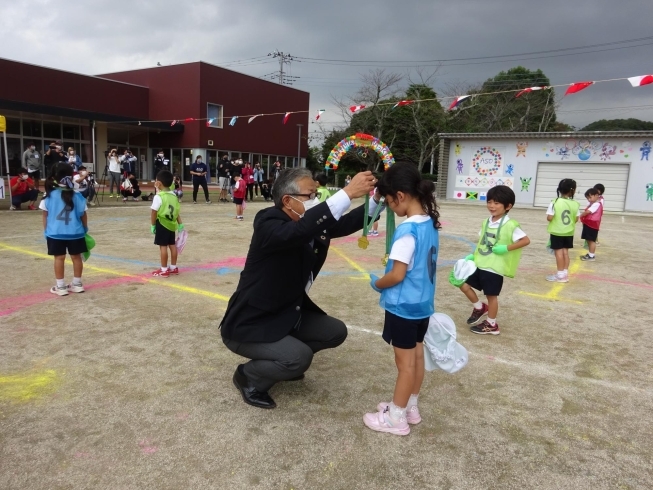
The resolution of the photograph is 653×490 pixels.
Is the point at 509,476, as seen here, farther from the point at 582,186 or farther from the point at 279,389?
the point at 582,186

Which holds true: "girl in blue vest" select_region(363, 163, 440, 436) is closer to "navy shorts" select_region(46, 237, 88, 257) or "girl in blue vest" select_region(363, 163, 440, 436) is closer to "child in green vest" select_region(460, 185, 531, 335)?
"child in green vest" select_region(460, 185, 531, 335)

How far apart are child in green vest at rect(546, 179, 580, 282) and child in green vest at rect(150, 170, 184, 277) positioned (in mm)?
5048

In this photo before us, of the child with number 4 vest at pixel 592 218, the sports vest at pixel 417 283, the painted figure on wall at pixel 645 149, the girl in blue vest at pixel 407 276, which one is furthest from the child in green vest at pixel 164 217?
the painted figure on wall at pixel 645 149

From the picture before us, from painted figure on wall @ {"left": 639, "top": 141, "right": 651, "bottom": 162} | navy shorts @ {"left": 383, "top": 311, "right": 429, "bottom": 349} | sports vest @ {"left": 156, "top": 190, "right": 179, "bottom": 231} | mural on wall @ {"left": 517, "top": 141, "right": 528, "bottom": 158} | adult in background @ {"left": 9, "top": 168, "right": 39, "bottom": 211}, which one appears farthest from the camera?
mural on wall @ {"left": 517, "top": 141, "right": 528, "bottom": 158}

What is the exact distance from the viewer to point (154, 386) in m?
3.10

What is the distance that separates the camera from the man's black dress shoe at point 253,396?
2.87 meters

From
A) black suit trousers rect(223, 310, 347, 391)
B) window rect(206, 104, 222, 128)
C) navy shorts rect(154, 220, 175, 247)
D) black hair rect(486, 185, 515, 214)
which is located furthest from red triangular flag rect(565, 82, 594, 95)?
window rect(206, 104, 222, 128)

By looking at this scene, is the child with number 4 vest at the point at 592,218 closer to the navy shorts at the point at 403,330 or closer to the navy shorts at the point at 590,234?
the navy shorts at the point at 590,234

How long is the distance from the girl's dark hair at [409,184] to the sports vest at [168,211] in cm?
399

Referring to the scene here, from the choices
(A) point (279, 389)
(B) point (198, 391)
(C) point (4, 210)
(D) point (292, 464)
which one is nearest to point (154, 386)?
(B) point (198, 391)

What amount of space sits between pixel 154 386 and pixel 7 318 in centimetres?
217

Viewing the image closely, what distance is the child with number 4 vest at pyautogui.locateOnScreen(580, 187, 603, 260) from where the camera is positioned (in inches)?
313

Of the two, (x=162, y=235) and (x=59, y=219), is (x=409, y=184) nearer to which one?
(x=59, y=219)

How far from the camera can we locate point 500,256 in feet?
14.1
